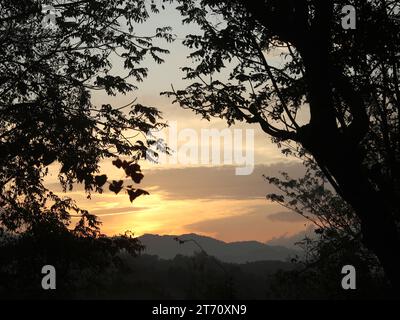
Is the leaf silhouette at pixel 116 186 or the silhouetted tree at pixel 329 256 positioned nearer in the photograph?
the leaf silhouette at pixel 116 186

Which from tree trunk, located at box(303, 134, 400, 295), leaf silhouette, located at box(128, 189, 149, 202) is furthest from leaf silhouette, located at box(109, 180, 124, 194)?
tree trunk, located at box(303, 134, 400, 295)

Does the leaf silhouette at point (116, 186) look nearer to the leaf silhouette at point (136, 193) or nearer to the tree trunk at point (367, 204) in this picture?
the leaf silhouette at point (136, 193)

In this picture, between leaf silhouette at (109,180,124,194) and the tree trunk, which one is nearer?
leaf silhouette at (109,180,124,194)

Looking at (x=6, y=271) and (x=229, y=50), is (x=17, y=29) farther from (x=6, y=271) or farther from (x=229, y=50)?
(x=6, y=271)

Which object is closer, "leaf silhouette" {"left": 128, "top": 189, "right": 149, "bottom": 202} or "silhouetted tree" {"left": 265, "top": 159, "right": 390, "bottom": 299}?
"leaf silhouette" {"left": 128, "top": 189, "right": 149, "bottom": 202}

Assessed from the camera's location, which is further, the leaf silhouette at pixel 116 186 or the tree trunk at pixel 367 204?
the tree trunk at pixel 367 204

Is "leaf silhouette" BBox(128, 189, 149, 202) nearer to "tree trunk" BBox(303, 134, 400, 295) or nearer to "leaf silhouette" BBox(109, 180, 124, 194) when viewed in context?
"leaf silhouette" BBox(109, 180, 124, 194)

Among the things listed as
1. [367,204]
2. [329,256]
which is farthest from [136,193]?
[329,256]

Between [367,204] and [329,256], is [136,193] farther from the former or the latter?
[329,256]

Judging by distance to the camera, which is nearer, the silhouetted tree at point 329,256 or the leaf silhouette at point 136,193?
the leaf silhouette at point 136,193

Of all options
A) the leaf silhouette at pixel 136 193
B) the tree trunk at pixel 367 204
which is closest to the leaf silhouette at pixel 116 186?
the leaf silhouette at pixel 136 193

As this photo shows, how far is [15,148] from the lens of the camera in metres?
12.1
